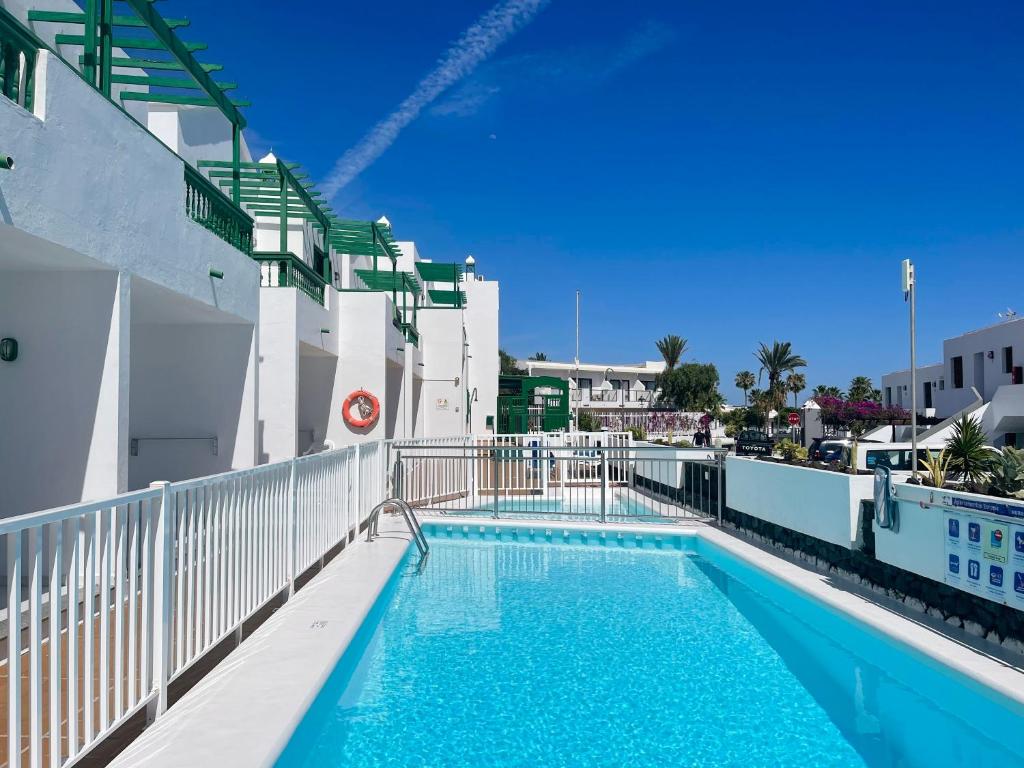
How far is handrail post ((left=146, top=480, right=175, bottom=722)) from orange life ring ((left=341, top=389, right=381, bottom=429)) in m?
10.0

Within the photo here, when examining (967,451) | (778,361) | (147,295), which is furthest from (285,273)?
(778,361)

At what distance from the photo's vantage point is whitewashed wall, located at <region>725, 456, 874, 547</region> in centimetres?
735

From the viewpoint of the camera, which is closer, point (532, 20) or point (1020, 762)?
point (1020, 762)

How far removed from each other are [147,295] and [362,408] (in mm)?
6969

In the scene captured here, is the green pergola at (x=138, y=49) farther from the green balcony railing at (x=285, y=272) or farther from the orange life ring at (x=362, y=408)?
the orange life ring at (x=362, y=408)

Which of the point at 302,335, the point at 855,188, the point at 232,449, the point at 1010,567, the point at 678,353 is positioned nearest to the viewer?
the point at 1010,567

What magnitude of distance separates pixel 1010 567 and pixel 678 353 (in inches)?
2617

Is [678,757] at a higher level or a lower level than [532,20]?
lower

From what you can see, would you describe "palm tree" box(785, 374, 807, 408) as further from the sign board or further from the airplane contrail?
the sign board

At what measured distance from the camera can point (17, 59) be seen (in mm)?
4355

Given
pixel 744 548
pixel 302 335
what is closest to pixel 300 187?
pixel 302 335

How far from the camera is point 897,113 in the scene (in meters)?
21.7

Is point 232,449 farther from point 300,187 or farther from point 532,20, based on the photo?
point 532,20

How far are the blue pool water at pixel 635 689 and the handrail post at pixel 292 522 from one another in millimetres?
856
